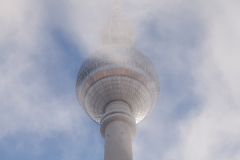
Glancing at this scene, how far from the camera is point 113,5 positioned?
68.4 m

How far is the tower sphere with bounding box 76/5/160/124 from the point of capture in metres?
43.4

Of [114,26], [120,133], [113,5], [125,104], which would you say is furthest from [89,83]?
[113,5]

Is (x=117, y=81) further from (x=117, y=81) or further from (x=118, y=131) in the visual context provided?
(x=118, y=131)

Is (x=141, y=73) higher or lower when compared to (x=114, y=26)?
lower

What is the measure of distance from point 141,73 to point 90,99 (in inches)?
428

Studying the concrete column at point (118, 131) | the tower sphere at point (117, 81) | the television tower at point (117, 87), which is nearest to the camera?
the concrete column at point (118, 131)

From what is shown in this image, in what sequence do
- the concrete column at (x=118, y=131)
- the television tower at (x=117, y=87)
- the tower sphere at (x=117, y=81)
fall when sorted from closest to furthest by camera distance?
1. the concrete column at (x=118, y=131)
2. the television tower at (x=117, y=87)
3. the tower sphere at (x=117, y=81)

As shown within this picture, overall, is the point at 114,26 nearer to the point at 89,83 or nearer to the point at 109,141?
the point at 89,83

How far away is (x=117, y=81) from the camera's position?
141ft

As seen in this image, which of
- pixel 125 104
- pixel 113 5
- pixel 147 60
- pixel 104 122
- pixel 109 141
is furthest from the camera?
pixel 113 5

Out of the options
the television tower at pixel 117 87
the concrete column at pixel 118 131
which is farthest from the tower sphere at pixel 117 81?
the concrete column at pixel 118 131

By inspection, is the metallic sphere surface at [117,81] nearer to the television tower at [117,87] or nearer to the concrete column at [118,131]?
the television tower at [117,87]

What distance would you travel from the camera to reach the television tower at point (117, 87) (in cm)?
4009

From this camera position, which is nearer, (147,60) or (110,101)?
(110,101)
